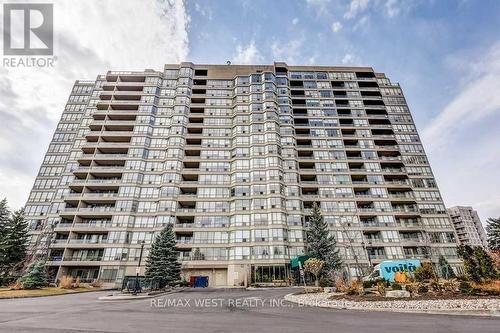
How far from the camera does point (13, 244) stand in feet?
120

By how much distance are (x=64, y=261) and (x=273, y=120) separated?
47.0 m

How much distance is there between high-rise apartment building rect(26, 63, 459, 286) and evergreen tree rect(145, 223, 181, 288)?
8757mm

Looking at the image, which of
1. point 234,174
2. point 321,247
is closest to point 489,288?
point 321,247

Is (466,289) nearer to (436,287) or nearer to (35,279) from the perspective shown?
(436,287)

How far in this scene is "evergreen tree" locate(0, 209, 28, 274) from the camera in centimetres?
3550

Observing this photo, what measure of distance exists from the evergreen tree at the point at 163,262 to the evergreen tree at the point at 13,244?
20.4m

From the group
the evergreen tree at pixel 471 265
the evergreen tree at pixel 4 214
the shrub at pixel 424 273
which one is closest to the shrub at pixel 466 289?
the evergreen tree at pixel 471 265

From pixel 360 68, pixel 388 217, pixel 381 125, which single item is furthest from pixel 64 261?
pixel 360 68

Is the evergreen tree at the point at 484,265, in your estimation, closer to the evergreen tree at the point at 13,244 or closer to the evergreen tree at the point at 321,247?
the evergreen tree at the point at 321,247

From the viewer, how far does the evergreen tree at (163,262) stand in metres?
32.7

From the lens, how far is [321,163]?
53.9m

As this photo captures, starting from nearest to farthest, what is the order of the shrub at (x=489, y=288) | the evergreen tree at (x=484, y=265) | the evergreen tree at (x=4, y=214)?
the shrub at (x=489, y=288) → the evergreen tree at (x=484, y=265) → the evergreen tree at (x=4, y=214)

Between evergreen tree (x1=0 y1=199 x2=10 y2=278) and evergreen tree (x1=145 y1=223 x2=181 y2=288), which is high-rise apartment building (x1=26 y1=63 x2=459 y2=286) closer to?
evergreen tree (x1=0 y1=199 x2=10 y2=278)

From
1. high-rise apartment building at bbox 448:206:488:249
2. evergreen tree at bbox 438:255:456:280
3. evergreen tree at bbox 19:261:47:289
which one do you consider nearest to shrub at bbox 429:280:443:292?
evergreen tree at bbox 438:255:456:280
